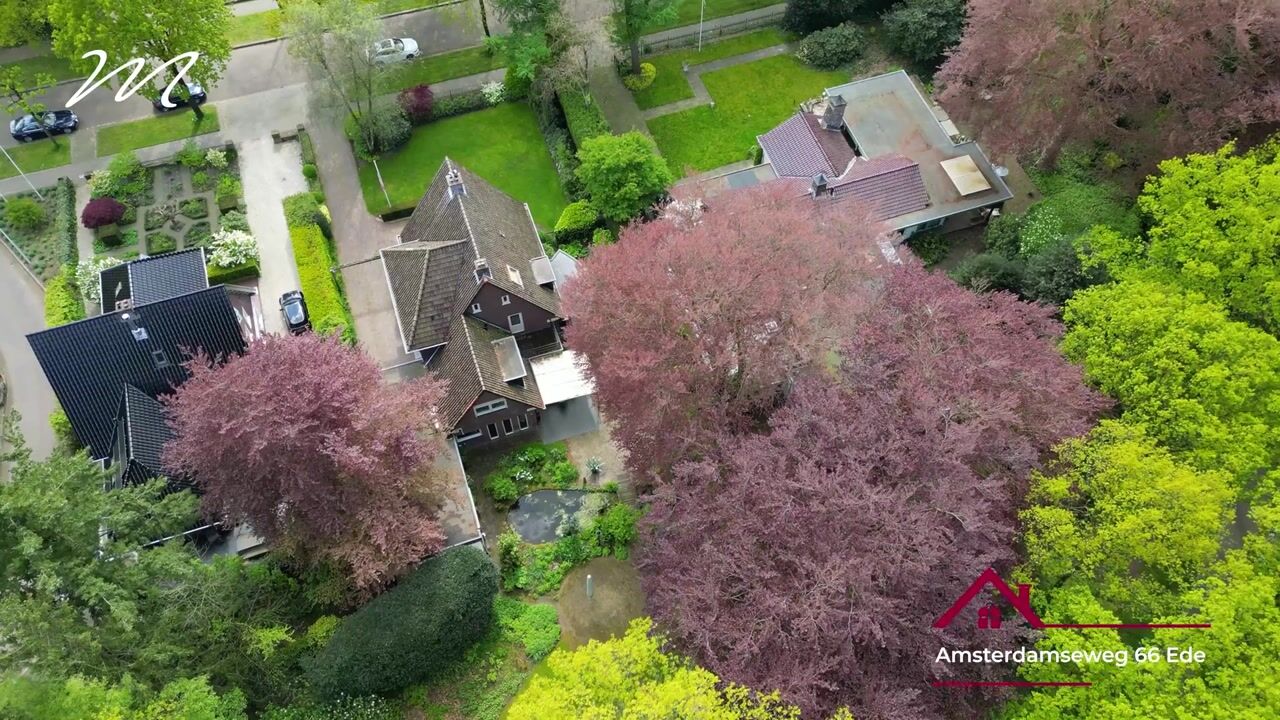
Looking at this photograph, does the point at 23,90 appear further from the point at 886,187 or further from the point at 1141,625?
the point at 1141,625

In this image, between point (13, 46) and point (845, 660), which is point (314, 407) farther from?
point (13, 46)

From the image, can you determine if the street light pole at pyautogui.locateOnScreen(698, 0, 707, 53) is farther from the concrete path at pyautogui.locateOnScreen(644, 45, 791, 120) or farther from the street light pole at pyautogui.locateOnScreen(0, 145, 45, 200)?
the street light pole at pyautogui.locateOnScreen(0, 145, 45, 200)

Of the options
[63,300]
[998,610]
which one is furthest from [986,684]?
[63,300]

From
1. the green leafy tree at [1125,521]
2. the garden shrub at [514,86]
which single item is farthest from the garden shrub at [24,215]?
the green leafy tree at [1125,521]

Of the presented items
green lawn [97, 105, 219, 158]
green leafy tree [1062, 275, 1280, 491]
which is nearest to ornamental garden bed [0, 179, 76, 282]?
green lawn [97, 105, 219, 158]

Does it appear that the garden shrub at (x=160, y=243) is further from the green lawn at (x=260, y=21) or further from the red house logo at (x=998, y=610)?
the red house logo at (x=998, y=610)

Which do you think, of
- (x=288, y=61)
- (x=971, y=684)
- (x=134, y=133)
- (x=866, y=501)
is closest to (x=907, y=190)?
(x=866, y=501)
